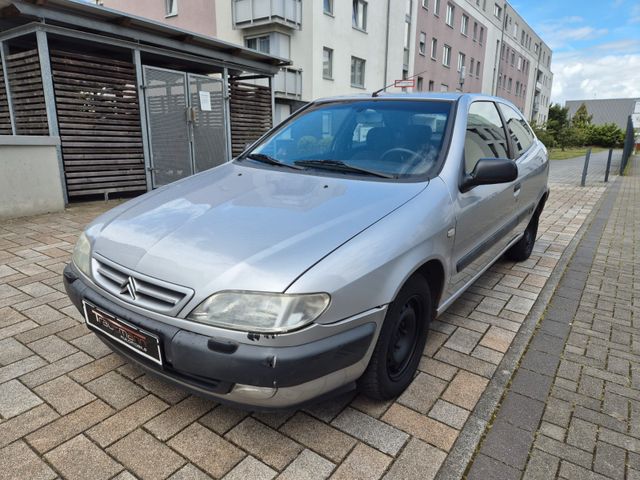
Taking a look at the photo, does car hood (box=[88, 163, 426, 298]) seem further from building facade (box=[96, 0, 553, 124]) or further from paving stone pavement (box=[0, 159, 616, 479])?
building facade (box=[96, 0, 553, 124])

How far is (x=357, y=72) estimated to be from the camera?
859 inches

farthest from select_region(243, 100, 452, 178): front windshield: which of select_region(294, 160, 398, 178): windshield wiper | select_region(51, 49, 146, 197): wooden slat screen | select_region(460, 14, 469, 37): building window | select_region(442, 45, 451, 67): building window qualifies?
select_region(460, 14, 469, 37): building window

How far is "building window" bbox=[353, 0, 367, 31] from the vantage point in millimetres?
20938

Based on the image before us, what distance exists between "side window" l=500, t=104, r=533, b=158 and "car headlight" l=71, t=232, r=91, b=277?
10.9ft

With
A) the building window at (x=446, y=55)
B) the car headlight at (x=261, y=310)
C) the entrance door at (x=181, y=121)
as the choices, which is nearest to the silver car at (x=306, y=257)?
the car headlight at (x=261, y=310)

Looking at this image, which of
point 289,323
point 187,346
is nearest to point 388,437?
point 289,323

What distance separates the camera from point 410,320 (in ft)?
7.51

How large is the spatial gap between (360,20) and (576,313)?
2117cm

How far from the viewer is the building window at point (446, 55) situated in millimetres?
29688

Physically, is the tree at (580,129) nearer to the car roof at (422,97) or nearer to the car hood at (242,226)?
the car roof at (422,97)

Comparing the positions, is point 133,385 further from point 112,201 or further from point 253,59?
point 253,59

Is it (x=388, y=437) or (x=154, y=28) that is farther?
(x=154, y=28)

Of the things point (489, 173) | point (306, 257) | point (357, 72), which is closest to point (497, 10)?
point (357, 72)

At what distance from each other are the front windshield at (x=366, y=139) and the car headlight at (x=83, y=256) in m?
1.27
